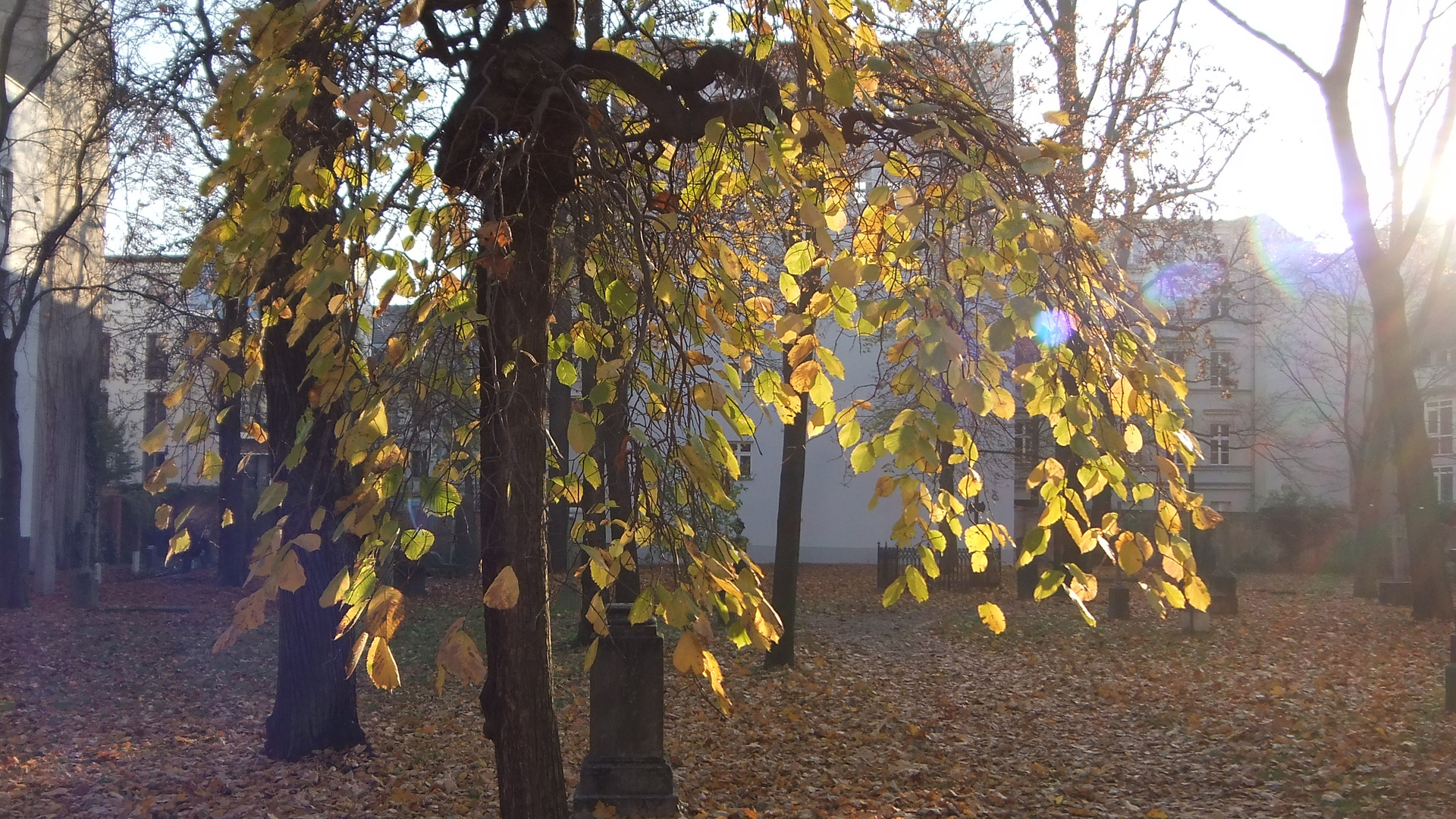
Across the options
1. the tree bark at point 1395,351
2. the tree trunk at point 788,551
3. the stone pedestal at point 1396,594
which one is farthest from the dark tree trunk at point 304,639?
the stone pedestal at point 1396,594

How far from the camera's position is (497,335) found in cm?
346

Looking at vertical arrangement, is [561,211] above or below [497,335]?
above

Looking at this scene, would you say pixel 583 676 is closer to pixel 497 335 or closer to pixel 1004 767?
pixel 1004 767

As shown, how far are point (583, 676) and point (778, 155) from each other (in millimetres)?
9539

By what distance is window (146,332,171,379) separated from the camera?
16392mm

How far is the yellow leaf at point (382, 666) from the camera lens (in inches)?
91.2

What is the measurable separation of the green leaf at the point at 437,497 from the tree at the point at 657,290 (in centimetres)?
6

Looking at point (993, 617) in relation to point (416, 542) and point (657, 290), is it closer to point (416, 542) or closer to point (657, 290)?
point (657, 290)

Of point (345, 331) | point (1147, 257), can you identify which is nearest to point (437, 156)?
point (345, 331)

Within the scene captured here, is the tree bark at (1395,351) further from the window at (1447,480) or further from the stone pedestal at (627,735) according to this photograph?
the window at (1447,480)

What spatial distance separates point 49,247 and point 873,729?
45.8ft

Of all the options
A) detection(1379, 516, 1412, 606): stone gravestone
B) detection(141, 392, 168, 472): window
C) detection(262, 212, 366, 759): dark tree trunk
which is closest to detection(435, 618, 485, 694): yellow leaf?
detection(141, 392, 168, 472): window

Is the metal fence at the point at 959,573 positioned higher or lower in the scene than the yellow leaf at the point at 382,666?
lower

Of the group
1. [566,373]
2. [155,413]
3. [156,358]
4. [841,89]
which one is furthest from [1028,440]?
[841,89]
